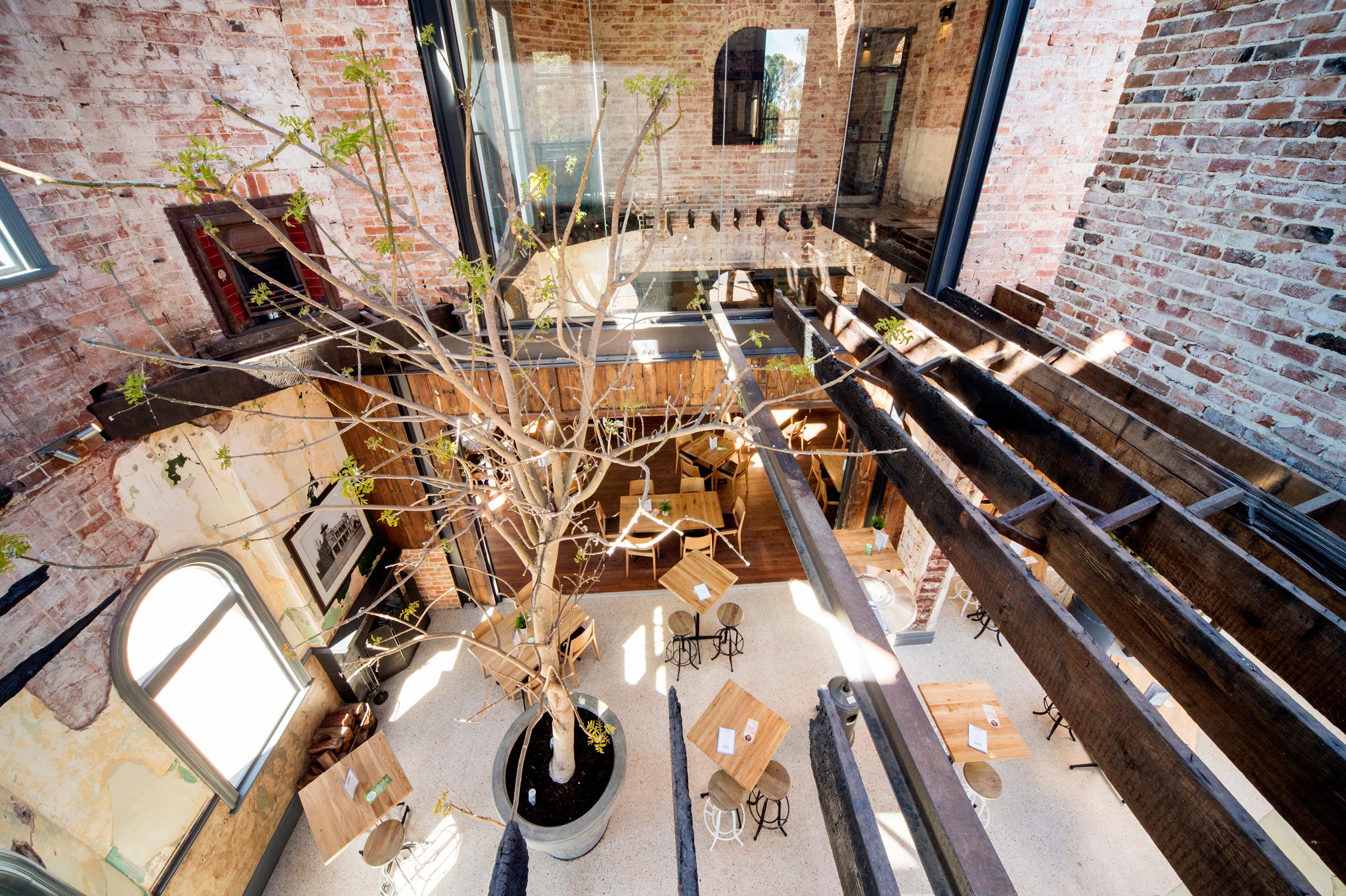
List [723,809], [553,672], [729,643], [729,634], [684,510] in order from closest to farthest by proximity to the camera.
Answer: [553,672] → [723,809] → [729,643] → [729,634] → [684,510]

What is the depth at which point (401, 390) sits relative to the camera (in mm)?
5020

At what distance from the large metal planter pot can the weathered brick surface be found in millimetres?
3362

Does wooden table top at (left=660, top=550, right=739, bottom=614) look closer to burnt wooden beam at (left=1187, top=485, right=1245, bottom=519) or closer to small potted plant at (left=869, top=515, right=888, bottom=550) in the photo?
small potted plant at (left=869, top=515, right=888, bottom=550)

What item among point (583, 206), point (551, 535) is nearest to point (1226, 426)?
point (551, 535)

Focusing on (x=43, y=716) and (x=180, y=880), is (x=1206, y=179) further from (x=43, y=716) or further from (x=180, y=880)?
(x=180, y=880)

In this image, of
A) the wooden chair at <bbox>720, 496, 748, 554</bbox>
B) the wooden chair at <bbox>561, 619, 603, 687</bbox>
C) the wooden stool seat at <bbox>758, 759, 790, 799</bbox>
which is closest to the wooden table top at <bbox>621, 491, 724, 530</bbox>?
the wooden chair at <bbox>720, 496, 748, 554</bbox>

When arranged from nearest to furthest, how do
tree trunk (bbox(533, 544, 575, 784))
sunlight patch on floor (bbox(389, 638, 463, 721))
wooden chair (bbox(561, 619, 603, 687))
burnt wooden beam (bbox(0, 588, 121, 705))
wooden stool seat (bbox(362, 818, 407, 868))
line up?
burnt wooden beam (bbox(0, 588, 121, 705)) → tree trunk (bbox(533, 544, 575, 784)) → wooden stool seat (bbox(362, 818, 407, 868)) → wooden chair (bbox(561, 619, 603, 687)) → sunlight patch on floor (bbox(389, 638, 463, 721))

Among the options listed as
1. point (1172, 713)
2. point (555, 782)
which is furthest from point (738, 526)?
point (1172, 713)

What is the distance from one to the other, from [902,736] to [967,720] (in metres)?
4.08

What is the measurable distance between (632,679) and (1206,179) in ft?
19.1

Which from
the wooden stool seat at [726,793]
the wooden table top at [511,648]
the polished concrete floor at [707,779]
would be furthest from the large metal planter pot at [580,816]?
the wooden stool seat at [726,793]

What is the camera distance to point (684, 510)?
23.8 feet

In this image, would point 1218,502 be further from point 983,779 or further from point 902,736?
point 983,779

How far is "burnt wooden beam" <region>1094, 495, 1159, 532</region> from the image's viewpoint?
1748mm
